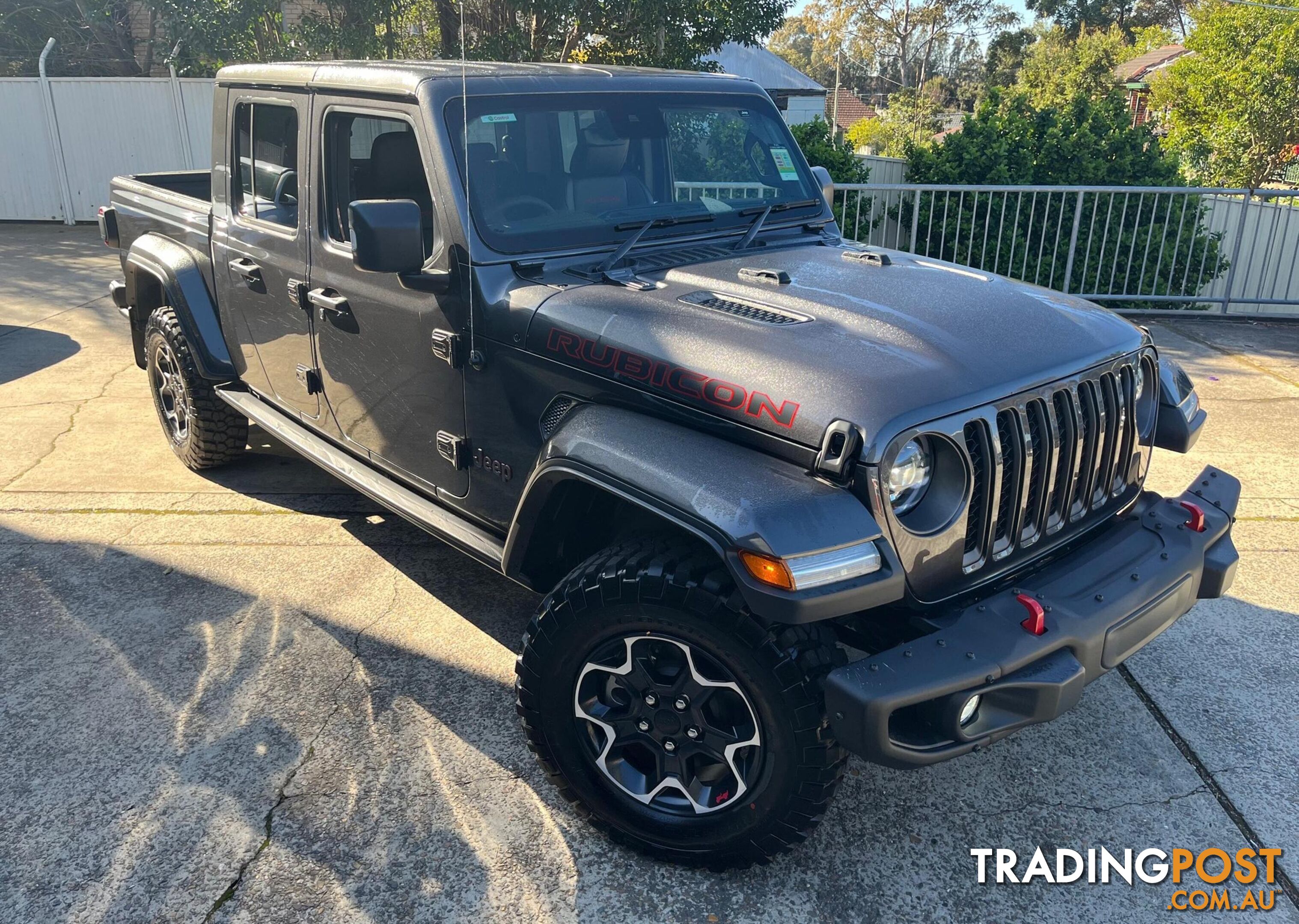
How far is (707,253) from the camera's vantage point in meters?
3.51

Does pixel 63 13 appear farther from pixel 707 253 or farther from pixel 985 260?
pixel 707 253

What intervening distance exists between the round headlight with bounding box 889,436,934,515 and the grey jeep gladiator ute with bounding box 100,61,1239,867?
12 mm

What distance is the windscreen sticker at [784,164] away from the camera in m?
4.02

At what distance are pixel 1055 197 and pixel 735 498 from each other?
8230 mm

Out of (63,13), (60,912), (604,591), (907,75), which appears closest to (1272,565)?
(604,591)

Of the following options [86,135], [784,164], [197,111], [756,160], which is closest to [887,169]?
[784,164]

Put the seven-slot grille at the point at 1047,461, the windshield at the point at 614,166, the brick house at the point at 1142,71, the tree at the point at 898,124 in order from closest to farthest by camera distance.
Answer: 1. the seven-slot grille at the point at 1047,461
2. the windshield at the point at 614,166
3. the tree at the point at 898,124
4. the brick house at the point at 1142,71

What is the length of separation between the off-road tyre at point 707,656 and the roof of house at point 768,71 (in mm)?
17762

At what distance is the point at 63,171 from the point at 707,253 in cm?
1369

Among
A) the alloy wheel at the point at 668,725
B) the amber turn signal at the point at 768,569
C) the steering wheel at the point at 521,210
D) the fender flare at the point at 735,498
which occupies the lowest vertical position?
the alloy wheel at the point at 668,725

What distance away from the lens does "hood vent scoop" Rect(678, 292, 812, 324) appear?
2826mm

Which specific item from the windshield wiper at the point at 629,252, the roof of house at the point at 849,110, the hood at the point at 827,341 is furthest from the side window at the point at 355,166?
the roof of house at the point at 849,110

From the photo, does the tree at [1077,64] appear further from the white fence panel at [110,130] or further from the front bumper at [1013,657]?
the front bumper at [1013,657]

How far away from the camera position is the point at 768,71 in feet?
80.0
